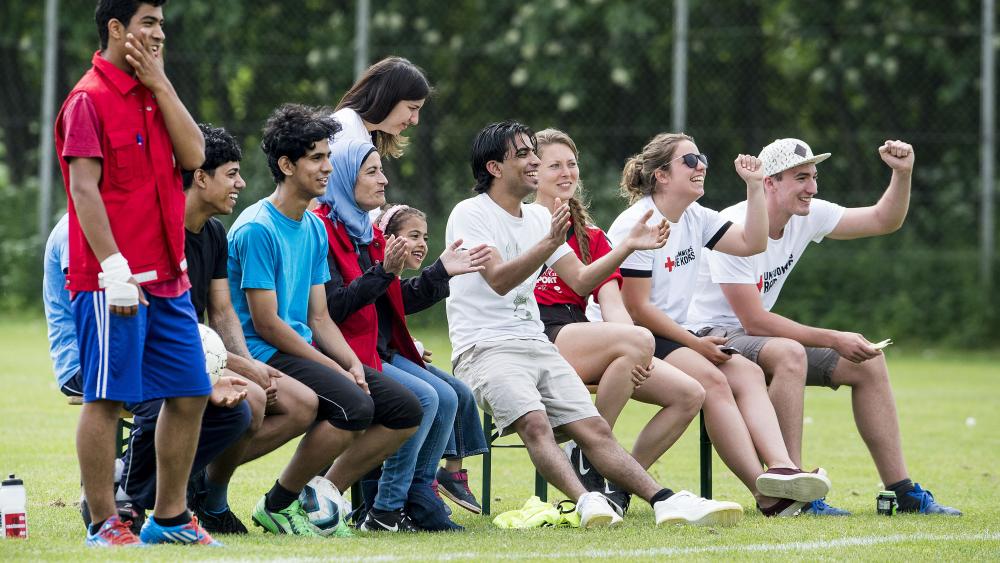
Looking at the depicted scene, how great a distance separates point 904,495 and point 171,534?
3146 millimetres

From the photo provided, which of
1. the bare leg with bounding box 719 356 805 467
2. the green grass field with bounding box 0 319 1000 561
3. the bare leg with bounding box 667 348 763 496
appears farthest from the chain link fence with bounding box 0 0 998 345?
the bare leg with bounding box 667 348 763 496

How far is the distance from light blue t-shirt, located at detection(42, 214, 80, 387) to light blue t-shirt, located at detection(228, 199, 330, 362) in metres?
0.57

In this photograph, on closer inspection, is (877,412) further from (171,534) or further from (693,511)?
(171,534)

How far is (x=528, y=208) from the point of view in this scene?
593 centimetres

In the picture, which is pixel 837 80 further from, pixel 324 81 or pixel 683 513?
pixel 683 513

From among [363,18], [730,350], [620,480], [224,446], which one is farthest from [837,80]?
[224,446]

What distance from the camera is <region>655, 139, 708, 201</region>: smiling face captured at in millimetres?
6285

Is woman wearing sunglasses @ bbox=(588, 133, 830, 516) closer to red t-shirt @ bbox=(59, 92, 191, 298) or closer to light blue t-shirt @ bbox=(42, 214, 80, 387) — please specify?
light blue t-shirt @ bbox=(42, 214, 80, 387)

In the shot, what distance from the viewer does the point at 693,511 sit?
521 centimetres

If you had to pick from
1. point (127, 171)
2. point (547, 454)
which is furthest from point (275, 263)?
point (547, 454)

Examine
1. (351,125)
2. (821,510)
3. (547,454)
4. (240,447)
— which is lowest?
(821,510)

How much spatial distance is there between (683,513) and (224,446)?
1.68m

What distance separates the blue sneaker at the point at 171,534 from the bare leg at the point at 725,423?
2.31 meters

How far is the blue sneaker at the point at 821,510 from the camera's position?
5.87 meters
